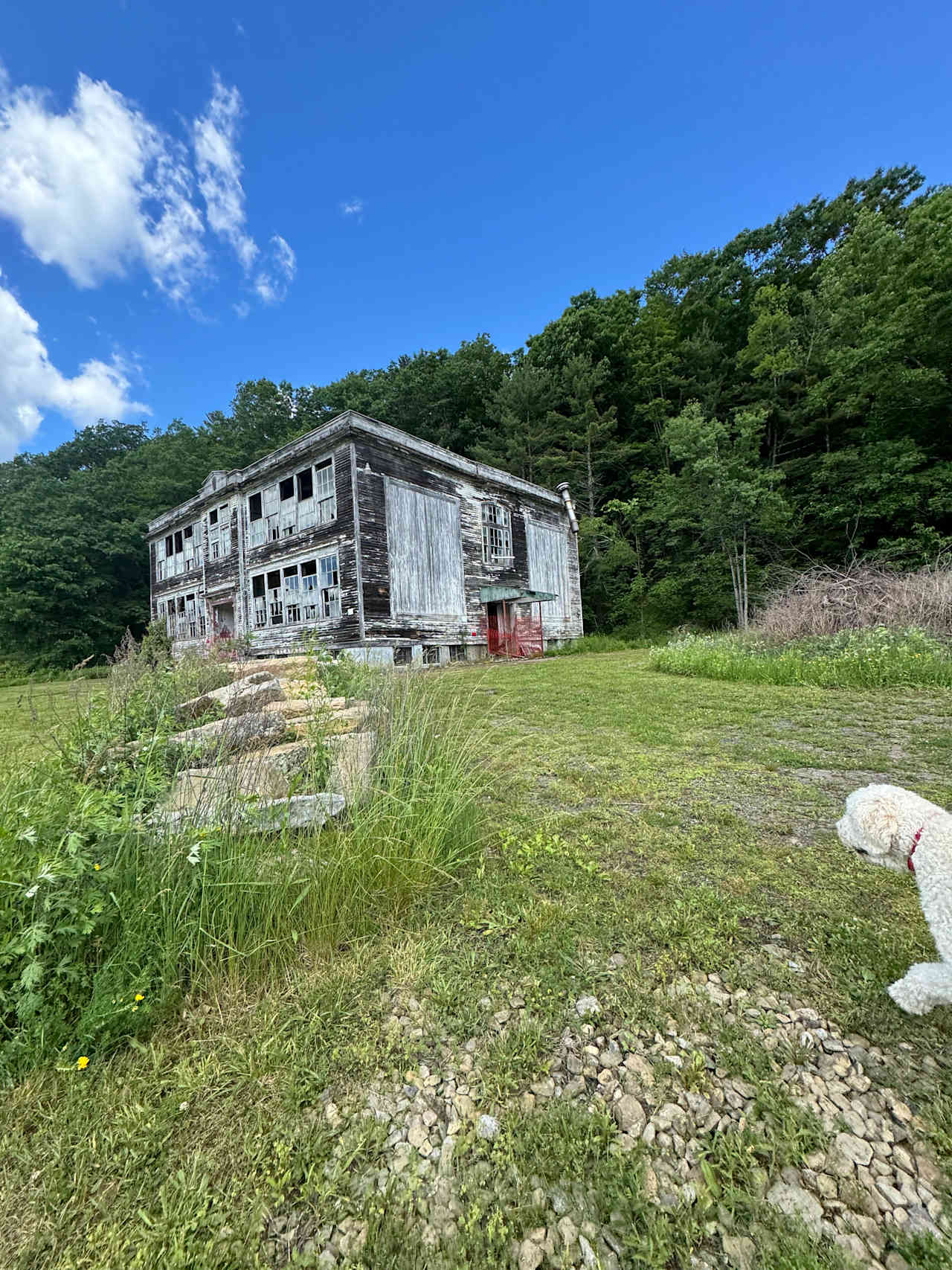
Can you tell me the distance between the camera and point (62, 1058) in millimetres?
1479

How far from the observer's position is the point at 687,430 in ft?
56.9

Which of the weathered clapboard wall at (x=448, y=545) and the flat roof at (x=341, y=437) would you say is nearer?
the flat roof at (x=341, y=437)

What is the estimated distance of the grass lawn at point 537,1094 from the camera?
1061 millimetres

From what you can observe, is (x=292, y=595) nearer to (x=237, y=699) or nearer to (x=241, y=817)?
(x=237, y=699)

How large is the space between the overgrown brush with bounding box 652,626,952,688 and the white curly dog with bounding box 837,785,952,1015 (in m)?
5.39

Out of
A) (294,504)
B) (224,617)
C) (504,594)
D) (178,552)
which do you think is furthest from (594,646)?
(178,552)

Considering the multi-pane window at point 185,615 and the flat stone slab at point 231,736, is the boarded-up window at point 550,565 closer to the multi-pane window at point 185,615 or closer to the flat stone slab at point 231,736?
the multi-pane window at point 185,615

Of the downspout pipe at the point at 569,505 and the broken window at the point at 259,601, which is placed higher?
the downspout pipe at the point at 569,505

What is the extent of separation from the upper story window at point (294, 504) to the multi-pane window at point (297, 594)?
3.65ft

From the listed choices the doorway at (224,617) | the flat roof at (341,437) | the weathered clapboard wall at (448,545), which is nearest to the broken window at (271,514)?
the flat roof at (341,437)

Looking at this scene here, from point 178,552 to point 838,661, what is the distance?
857 inches

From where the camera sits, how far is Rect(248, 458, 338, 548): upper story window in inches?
528

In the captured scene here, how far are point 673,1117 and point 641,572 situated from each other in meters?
22.5

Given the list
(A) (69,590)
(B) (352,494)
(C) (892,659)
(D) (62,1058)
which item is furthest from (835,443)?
(A) (69,590)
